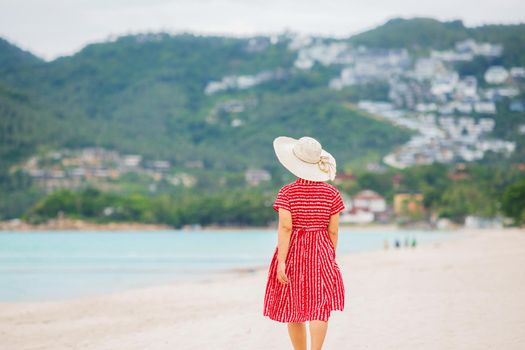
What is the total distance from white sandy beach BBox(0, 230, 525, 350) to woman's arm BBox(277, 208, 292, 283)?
6.71 feet

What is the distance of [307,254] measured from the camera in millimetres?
6758

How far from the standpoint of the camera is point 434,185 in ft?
396

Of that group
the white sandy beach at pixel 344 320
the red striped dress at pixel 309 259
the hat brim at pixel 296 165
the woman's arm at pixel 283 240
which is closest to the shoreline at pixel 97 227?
the white sandy beach at pixel 344 320

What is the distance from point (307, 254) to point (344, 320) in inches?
143

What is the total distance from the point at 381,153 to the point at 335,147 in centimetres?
714

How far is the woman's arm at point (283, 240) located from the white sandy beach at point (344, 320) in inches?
80.5

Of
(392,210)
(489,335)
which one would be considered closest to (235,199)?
(392,210)

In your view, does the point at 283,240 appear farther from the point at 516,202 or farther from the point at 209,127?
the point at 209,127

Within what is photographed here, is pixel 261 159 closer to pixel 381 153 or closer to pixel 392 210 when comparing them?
pixel 381 153

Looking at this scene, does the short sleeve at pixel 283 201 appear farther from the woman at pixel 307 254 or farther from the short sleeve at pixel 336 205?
the short sleeve at pixel 336 205

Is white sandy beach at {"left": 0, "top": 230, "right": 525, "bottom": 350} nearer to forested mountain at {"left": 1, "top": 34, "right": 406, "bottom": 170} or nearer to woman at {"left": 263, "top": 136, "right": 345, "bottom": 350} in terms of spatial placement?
woman at {"left": 263, "top": 136, "right": 345, "bottom": 350}

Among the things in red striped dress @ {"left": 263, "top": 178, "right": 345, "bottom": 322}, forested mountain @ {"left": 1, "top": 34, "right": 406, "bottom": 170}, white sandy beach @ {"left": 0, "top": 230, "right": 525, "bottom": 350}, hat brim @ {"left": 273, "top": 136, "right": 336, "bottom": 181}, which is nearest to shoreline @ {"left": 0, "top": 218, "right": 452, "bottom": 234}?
forested mountain @ {"left": 1, "top": 34, "right": 406, "bottom": 170}

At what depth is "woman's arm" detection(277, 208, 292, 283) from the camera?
6672 millimetres

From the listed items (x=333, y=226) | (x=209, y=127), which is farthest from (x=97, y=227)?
(x=333, y=226)
